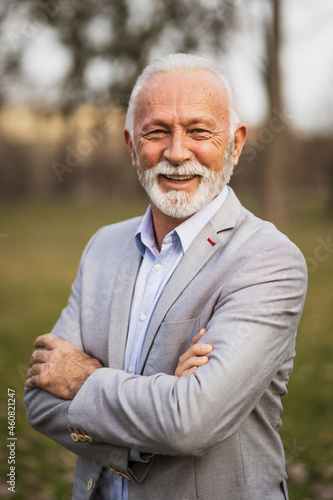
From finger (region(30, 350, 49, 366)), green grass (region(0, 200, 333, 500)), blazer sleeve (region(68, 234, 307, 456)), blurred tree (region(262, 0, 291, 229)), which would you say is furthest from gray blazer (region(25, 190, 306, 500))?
blurred tree (region(262, 0, 291, 229))

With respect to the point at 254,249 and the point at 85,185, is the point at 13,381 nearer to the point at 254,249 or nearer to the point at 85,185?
the point at 254,249

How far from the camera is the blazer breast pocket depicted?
5.97ft

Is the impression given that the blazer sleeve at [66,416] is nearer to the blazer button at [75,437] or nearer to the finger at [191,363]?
the blazer button at [75,437]

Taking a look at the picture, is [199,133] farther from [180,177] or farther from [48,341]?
[48,341]

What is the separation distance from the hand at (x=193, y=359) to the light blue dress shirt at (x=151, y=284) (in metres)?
0.28

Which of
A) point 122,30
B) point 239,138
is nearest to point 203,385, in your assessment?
point 239,138

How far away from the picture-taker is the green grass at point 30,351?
4.01 m

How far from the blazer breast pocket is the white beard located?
42 centimetres

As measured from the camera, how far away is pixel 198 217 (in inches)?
79.4

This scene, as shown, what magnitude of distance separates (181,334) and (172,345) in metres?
0.05

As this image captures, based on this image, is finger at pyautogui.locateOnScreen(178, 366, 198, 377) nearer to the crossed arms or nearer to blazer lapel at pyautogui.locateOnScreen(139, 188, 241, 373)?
the crossed arms

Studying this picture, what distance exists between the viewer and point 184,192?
1.99 metres

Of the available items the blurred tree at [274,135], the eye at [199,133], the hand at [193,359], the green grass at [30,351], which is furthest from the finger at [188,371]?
the blurred tree at [274,135]

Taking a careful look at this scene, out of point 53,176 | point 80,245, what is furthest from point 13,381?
point 53,176
